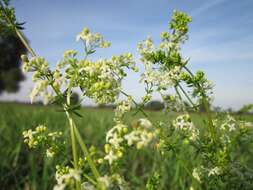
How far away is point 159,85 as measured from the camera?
9.84 ft

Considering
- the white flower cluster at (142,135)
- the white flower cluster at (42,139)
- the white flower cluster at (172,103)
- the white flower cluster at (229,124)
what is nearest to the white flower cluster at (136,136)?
the white flower cluster at (142,135)

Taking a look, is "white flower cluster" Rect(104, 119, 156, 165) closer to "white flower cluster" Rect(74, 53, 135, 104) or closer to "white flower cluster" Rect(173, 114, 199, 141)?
"white flower cluster" Rect(74, 53, 135, 104)

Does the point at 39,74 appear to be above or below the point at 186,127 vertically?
above

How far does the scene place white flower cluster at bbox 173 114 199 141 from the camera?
2.76 m

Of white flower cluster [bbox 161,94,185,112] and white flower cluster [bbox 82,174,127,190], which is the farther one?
white flower cluster [bbox 161,94,185,112]

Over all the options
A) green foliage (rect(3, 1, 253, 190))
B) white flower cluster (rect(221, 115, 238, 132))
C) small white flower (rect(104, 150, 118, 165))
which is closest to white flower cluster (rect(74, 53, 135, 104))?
green foliage (rect(3, 1, 253, 190))

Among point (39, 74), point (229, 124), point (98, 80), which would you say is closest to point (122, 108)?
point (98, 80)

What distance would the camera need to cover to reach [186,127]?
2.79 meters

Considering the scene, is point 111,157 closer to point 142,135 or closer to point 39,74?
point 142,135

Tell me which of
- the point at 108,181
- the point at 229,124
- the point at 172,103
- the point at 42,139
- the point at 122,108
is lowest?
the point at 108,181

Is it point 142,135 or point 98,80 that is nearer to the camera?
point 142,135

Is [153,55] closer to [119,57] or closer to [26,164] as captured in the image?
[119,57]

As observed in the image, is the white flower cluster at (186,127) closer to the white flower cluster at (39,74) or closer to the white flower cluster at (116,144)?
the white flower cluster at (116,144)

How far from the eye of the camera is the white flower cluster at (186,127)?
109 inches
